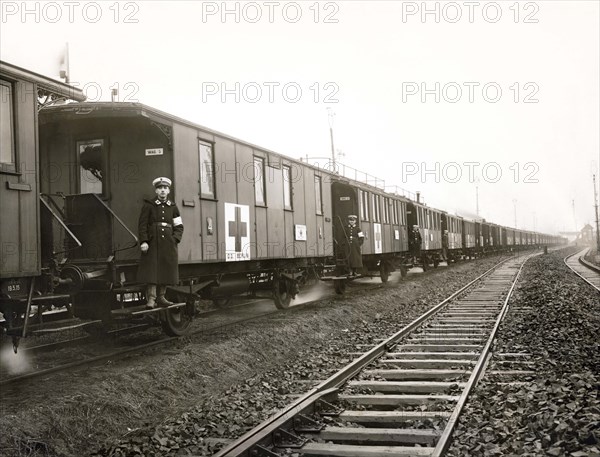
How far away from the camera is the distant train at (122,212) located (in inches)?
240

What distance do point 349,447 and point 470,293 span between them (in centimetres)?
1293

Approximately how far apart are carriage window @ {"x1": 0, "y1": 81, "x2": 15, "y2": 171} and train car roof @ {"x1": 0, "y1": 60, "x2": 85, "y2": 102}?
13 centimetres

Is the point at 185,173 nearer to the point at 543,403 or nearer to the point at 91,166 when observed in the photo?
the point at 91,166

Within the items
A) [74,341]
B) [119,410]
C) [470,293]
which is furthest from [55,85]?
[470,293]

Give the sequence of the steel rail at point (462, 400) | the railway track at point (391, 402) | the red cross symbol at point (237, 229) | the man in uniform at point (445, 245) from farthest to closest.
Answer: the man in uniform at point (445, 245)
the red cross symbol at point (237, 229)
the railway track at point (391, 402)
the steel rail at point (462, 400)

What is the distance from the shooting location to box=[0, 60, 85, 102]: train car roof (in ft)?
19.3

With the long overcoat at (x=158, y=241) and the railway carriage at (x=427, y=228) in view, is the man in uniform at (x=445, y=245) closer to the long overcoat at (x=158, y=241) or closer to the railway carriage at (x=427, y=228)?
the railway carriage at (x=427, y=228)

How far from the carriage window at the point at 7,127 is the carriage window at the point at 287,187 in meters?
6.94

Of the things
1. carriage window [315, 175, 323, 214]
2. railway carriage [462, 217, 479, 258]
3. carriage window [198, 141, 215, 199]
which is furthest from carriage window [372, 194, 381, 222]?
railway carriage [462, 217, 479, 258]

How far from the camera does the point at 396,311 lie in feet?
43.1

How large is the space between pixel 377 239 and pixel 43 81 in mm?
14215

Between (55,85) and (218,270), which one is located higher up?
(55,85)

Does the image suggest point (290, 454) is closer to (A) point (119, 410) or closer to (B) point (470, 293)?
(A) point (119, 410)

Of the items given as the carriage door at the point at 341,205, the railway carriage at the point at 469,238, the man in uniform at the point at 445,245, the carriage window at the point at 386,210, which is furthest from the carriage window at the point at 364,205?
the railway carriage at the point at 469,238
